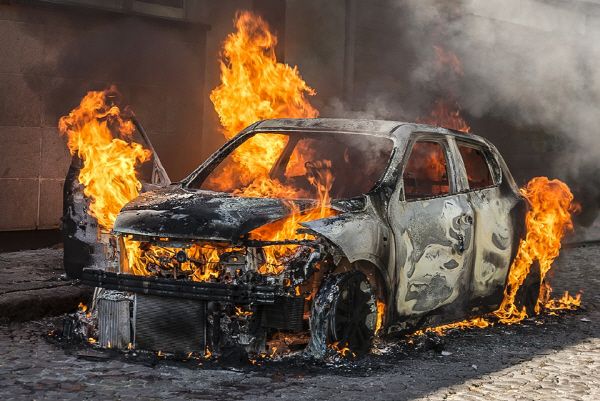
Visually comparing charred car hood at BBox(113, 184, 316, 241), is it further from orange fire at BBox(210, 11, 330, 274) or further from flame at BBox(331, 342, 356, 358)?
flame at BBox(331, 342, 356, 358)

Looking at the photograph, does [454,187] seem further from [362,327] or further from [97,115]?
[97,115]

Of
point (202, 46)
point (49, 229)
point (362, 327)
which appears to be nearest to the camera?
point (362, 327)

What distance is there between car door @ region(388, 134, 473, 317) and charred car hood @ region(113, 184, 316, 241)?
762 mm

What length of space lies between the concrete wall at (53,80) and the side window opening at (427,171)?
5.41 m

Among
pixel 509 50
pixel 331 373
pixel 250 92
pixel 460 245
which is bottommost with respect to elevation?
pixel 331 373

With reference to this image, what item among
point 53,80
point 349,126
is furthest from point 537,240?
point 53,80

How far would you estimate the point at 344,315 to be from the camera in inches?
228

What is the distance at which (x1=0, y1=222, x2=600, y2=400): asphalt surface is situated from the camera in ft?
16.6

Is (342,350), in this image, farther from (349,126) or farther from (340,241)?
(349,126)

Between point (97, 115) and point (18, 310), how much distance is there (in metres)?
1.89

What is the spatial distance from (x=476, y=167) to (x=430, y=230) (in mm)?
1226

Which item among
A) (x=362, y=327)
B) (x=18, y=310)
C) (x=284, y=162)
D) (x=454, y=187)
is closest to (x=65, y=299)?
(x=18, y=310)

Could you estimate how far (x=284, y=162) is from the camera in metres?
7.36

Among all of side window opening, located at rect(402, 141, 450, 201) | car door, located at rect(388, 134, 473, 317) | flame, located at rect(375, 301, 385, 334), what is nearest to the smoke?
side window opening, located at rect(402, 141, 450, 201)
